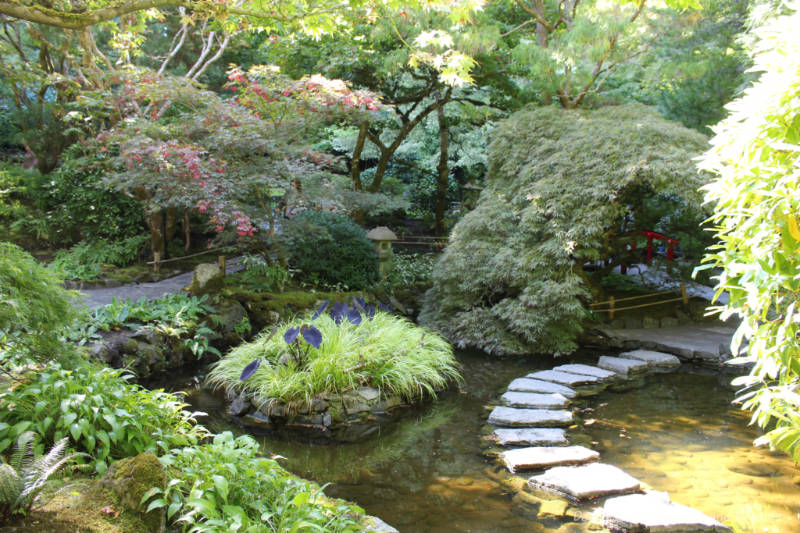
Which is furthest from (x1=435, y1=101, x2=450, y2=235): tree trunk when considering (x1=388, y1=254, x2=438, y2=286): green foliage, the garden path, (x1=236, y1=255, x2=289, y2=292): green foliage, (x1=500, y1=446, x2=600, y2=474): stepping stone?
(x1=500, y1=446, x2=600, y2=474): stepping stone

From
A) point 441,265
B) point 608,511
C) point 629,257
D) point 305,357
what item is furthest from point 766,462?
point 629,257

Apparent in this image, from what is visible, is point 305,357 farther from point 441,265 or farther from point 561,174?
point 561,174

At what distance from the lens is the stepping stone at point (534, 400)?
4945 mm

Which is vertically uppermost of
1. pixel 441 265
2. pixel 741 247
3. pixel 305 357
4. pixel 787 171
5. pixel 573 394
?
pixel 787 171

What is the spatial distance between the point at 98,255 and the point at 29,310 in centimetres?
745

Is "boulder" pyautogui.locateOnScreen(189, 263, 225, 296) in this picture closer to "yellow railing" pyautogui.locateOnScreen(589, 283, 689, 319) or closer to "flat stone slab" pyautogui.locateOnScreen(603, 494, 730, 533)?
"yellow railing" pyautogui.locateOnScreen(589, 283, 689, 319)

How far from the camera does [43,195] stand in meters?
10.1

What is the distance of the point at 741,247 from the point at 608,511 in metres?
1.66

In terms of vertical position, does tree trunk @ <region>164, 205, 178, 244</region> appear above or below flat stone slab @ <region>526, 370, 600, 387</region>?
above

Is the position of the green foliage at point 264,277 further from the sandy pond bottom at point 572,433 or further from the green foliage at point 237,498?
the green foliage at point 237,498

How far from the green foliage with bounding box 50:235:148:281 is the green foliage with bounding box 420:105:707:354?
17.7 ft

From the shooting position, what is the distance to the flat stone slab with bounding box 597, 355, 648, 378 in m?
6.11

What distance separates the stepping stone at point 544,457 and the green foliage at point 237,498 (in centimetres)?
153

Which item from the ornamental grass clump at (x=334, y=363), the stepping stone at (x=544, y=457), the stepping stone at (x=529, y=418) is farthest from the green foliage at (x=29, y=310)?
the stepping stone at (x=529, y=418)
